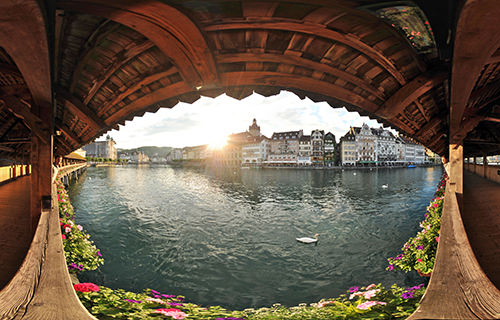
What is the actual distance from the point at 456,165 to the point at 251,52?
439cm

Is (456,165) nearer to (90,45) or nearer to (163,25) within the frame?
(163,25)

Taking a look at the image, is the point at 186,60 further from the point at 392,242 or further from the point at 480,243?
the point at 392,242

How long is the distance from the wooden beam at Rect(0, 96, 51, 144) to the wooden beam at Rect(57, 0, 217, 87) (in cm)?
184

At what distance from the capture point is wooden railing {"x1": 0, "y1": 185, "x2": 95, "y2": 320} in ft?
8.92

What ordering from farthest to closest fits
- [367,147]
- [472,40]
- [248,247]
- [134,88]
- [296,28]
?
[367,147] → [248,247] → [134,88] → [296,28] → [472,40]

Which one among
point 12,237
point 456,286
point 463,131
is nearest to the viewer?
point 456,286

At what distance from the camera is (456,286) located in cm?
308

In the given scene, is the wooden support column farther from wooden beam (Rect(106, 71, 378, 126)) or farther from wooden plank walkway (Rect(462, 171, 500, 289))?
wooden plank walkway (Rect(462, 171, 500, 289))

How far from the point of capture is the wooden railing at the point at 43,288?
8.92 feet

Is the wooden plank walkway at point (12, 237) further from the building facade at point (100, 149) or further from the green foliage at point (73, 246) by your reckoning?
the building facade at point (100, 149)

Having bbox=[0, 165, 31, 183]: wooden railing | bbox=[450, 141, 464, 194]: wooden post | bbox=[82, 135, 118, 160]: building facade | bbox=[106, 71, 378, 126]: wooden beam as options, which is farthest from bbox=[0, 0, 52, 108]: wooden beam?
bbox=[82, 135, 118, 160]: building facade

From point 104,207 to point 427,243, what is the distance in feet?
101

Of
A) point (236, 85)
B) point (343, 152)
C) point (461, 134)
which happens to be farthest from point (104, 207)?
point (343, 152)

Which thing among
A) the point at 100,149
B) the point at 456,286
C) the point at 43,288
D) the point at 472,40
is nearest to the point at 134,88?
the point at 43,288
